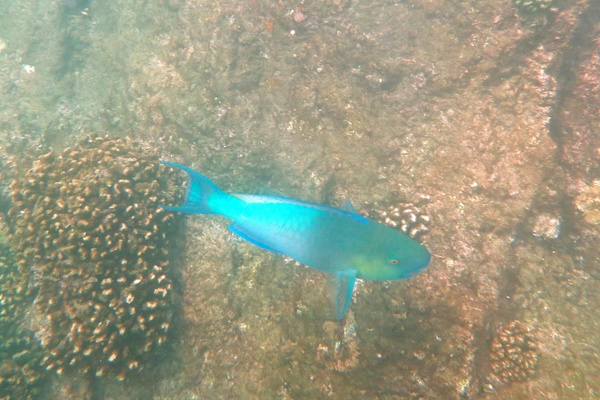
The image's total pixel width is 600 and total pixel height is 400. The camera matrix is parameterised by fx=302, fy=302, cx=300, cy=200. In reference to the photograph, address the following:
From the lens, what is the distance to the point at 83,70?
25.3 ft

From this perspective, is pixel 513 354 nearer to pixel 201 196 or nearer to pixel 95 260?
pixel 201 196

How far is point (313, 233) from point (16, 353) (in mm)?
5151

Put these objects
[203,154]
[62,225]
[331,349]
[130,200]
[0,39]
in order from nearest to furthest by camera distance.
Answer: [331,349] → [62,225] → [130,200] → [203,154] → [0,39]

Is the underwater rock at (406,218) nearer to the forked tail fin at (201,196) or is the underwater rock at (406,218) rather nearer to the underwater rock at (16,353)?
the forked tail fin at (201,196)

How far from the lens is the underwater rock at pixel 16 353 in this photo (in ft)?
13.8

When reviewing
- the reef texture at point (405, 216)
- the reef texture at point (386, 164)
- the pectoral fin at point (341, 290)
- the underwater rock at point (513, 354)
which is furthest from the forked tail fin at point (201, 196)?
the underwater rock at point (513, 354)

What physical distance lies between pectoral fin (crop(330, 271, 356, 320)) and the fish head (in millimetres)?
196

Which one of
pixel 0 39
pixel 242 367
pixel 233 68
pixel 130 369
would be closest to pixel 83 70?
pixel 0 39

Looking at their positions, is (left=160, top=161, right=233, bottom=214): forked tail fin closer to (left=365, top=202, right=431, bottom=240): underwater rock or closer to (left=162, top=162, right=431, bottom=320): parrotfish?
(left=162, top=162, right=431, bottom=320): parrotfish

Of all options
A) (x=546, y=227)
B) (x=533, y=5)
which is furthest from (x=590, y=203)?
(x=533, y=5)

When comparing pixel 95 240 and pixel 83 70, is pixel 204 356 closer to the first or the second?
pixel 95 240

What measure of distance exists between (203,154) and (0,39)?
26.6 ft

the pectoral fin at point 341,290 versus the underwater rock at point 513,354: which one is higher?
the pectoral fin at point 341,290

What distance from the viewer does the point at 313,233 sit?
2354 millimetres
